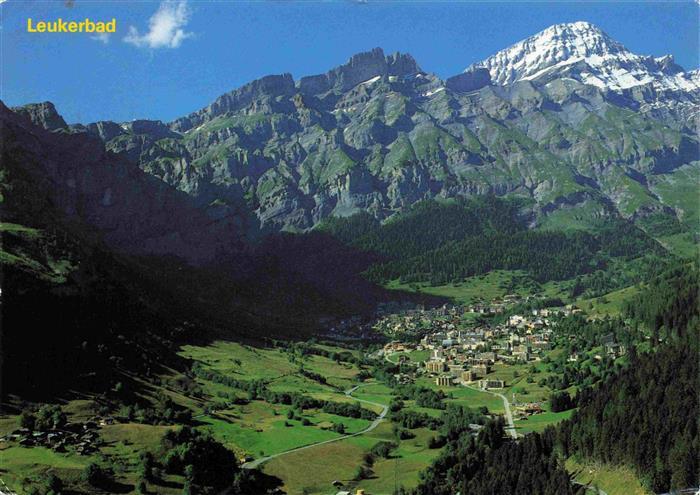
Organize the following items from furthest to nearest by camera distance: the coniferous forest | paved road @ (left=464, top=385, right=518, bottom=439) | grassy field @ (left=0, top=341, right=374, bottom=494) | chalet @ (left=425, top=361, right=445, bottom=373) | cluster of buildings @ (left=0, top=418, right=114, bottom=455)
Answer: chalet @ (left=425, top=361, right=445, bottom=373)
paved road @ (left=464, top=385, right=518, bottom=439)
cluster of buildings @ (left=0, top=418, right=114, bottom=455)
the coniferous forest
grassy field @ (left=0, top=341, right=374, bottom=494)

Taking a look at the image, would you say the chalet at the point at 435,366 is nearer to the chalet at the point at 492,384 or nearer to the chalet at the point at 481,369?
the chalet at the point at 481,369

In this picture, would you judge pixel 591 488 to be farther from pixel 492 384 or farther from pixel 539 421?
pixel 492 384

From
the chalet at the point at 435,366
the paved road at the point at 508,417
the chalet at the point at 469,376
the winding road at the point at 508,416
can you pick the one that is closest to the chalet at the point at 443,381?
the chalet at the point at 469,376

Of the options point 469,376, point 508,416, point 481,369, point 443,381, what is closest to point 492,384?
point 469,376

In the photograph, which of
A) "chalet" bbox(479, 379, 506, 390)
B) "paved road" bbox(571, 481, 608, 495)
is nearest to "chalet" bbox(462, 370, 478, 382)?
"chalet" bbox(479, 379, 506, 390)

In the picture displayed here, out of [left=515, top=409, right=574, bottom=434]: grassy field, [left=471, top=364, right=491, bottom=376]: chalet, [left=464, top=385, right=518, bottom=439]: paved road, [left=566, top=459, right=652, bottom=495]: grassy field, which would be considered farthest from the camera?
[left=471, top=364, right=491, bottom=376]: chalet

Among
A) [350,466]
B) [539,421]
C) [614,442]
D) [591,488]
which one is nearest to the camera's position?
[591,488]

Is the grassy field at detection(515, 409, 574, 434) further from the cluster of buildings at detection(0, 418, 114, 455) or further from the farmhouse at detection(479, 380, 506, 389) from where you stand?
the cluster of buildings at detection(0, 418, 114, 455)

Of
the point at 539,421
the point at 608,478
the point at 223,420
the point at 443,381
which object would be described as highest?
the point at 443,381

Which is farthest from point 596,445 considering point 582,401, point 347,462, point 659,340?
point 659,340

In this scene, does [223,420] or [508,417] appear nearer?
[223,420]
